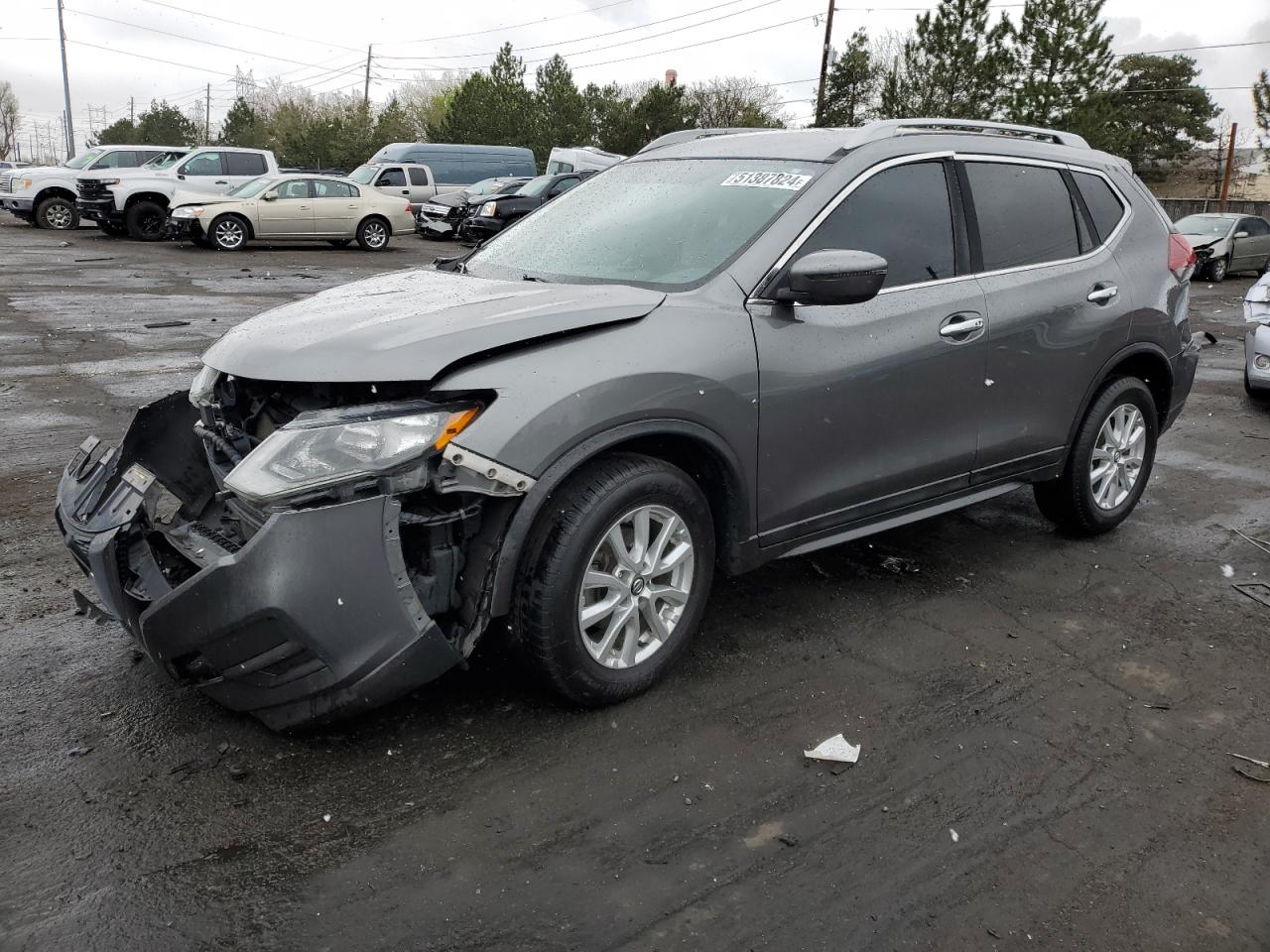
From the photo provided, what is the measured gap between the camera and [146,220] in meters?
23.1

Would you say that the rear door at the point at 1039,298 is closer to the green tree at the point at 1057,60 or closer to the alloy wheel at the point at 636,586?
the alloy wheel at the point at 636,586

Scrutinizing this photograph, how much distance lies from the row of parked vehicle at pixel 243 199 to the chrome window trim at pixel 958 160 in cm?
1709

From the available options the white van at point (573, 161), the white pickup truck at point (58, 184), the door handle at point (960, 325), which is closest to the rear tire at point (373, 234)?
the white pickup truck at point (58, 184)

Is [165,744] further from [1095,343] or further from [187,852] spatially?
[1095,343]

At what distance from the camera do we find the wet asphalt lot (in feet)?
8.34

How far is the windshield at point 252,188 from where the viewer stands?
852 inches

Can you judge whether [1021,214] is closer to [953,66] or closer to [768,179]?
[768,179]

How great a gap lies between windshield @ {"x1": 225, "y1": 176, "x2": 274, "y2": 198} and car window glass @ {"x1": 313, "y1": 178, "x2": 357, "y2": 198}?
2.91ft

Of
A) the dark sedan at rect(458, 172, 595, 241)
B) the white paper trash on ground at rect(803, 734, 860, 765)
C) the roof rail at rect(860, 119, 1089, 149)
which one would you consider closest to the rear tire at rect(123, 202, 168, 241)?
the dark sedan at rect(458, 172, 595, 241)

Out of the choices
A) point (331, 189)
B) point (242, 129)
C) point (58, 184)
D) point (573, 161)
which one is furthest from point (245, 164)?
point (242, 129)

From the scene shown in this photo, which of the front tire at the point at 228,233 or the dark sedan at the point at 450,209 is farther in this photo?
the dark sedan at the point at 450,209

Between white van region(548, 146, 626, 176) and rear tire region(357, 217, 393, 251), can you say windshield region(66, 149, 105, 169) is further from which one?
white van region(548, 146, 626, 176)

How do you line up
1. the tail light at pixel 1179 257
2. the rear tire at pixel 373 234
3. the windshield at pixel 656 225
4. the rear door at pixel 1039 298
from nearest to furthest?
1. the windshield at pixel 656 225
2. the rear door at pixel 1039 298
3. the tail light at pixel 1179 257
4. the rear tire at pixel 373 234

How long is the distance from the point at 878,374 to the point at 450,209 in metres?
23.7
